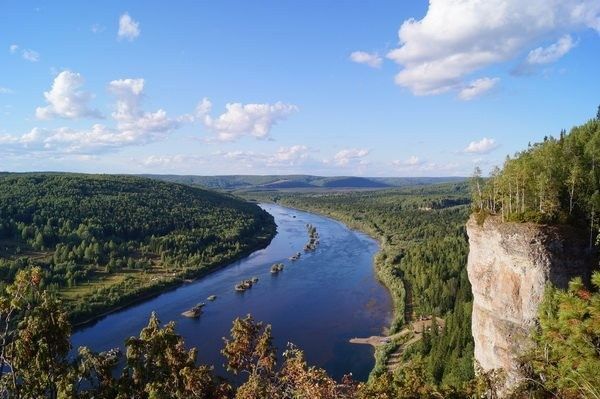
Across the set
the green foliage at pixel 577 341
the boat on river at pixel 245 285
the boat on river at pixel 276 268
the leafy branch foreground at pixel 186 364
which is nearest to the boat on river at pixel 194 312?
the boat on river at pixel 245 285

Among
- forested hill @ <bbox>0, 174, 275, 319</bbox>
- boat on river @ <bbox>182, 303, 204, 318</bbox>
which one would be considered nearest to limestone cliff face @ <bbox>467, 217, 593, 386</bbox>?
boat on river @ <bbox>182, 303, 204, 318</bbox>

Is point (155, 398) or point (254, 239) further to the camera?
point (254, 239)

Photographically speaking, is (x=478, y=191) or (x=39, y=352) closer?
(x=39, y=352)

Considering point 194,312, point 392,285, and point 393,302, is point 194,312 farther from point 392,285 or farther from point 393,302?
point 392,285

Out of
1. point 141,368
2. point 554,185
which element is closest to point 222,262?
point 554,185

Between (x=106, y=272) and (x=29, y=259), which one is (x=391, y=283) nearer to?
(x=106, y=272)

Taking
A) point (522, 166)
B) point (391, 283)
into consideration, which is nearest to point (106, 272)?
point (391, 283)
